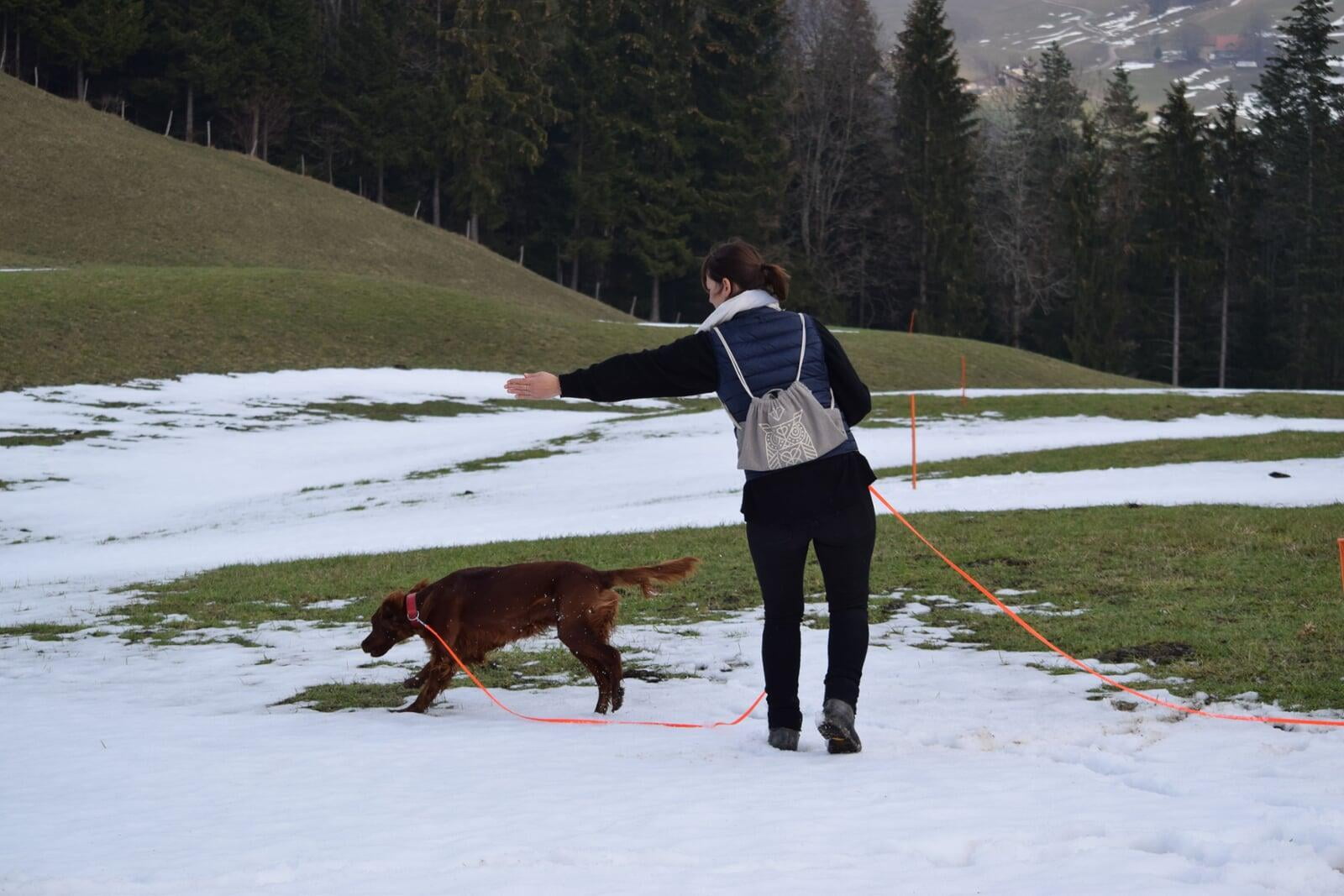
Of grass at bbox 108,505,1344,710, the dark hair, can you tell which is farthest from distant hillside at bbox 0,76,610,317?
the dark hair

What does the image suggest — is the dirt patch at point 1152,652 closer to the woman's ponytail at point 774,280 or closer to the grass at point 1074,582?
the grass at point 1074,582

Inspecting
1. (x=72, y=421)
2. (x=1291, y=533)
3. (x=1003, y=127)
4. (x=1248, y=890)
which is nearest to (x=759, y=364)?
(x=1248, y=890)

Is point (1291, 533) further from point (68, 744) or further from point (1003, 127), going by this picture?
point (1003, 127)

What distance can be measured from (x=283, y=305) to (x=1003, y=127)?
6235 cm

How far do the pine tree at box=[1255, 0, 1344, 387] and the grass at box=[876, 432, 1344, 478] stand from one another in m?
50.7

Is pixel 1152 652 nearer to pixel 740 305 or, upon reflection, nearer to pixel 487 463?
pixel 740 305

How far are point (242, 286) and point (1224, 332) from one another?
5230 cm

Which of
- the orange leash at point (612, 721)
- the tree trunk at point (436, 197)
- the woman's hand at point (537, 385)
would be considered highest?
the tree trunk at point (436, 197)

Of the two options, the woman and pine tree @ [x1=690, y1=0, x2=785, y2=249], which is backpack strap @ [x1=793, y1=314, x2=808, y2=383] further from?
pine tree @ [x1=690, y1=0, x2=785, y2=249]

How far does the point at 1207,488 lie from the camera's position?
1571 centimetres

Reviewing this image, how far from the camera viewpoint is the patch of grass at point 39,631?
31.5 feet

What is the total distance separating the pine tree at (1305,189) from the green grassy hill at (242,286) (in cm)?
2282

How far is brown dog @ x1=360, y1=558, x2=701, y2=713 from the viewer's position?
257 inches

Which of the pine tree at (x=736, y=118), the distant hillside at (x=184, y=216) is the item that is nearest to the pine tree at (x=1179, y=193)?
the pine tree at (x=736, y=118)
